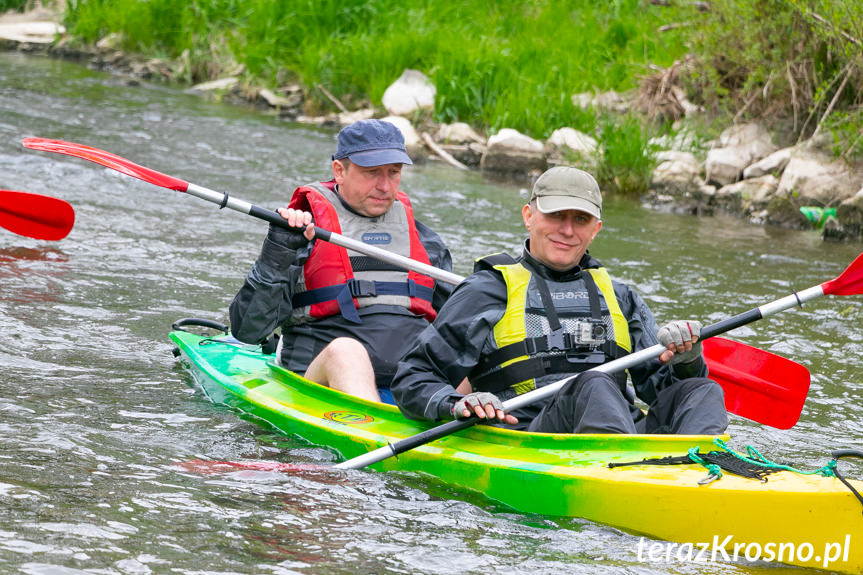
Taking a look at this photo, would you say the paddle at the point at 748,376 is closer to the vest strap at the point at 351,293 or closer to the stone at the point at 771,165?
the vest strap at the point at 351,293

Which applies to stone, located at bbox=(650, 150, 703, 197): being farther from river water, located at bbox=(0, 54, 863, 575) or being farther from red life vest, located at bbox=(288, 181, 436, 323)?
red life vest, located at bbox=(288, 181, 436, 323)

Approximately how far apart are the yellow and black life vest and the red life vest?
759 mm

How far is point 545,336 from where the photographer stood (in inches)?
131

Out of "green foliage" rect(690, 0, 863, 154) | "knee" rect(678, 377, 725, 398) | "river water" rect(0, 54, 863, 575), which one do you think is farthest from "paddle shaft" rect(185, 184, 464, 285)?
"green foliage" rect(690, 0, 863, 154)

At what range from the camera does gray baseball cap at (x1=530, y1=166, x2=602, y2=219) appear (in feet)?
10.7

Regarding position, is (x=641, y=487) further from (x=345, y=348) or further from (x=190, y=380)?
(x=190, y=380)

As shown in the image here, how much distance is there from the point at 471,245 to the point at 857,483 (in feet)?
14.8

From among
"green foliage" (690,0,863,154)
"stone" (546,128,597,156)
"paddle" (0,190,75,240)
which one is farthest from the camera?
"stone" (546,128,597,156)

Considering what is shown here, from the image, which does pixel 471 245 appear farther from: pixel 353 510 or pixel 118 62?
pixel 118 62

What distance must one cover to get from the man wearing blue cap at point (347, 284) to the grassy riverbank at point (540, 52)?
5.34 m

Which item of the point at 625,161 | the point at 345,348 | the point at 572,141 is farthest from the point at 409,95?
the point at 345,348

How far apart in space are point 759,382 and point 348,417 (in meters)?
1.41

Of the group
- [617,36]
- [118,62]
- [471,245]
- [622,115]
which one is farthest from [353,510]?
[118,62]

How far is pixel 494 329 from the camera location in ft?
11.0
